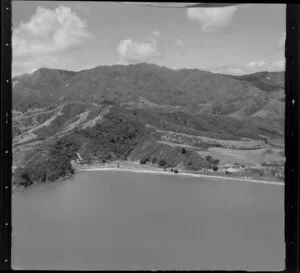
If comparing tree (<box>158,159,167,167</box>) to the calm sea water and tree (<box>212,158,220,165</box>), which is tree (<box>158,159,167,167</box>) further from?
tree (<box>212,158,220,165</box>)

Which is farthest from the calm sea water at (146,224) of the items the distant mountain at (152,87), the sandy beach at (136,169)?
the distant mountain at (152,87)

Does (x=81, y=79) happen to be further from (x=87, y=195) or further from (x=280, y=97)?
(x=280, y=97)

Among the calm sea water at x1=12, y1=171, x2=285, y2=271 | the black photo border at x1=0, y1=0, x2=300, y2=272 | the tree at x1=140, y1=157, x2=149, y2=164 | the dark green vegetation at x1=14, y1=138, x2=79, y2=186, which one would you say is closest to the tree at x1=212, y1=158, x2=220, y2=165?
the calm sea water at x1=12, y1=171, x2=285, y2=271

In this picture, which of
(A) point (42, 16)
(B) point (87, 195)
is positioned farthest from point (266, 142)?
(A) point (42, 16)

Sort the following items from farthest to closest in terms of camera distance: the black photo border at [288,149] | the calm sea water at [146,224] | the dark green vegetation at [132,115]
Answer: the dark green vegetation at [132,115]
the calm sea water at [146,224]
the black photo border at [288,149]

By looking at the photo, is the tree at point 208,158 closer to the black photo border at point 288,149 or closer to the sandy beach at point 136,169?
the sandy beach at point 136,169

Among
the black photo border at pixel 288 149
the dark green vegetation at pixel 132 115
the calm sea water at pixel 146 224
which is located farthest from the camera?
the dark green vegetation at pixel 132 115
